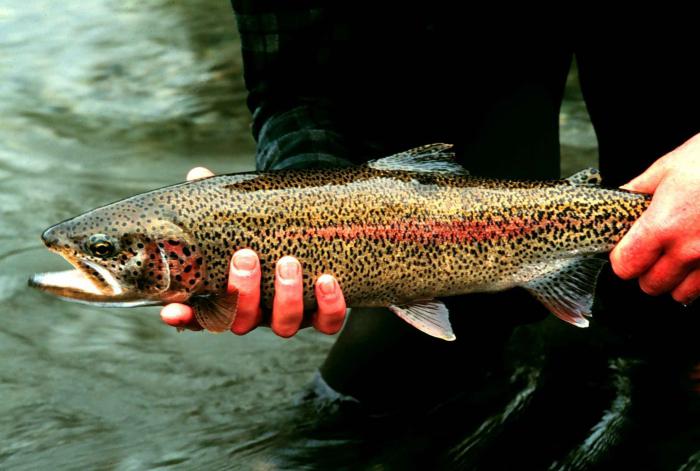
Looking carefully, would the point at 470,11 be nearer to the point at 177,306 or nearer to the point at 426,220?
the point at 426,220

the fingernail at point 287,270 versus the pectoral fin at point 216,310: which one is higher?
the fingernail at point 287,270

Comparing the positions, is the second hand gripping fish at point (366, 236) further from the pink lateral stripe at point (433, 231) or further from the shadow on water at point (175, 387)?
the shadow on water at point (175, 387)

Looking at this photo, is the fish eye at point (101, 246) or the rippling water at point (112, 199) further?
the rippling water at point (112, 199)

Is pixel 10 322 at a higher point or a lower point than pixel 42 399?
higher

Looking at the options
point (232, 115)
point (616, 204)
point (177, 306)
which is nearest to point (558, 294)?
point (616, 204)

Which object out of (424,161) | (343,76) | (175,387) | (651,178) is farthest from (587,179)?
(175,387)

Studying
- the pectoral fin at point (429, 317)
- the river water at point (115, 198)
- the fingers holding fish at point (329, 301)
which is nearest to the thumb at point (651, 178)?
the pectoral fin at point (429, 317)

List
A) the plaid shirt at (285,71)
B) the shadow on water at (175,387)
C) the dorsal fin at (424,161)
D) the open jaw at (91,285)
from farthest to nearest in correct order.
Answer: the shadow on water at (175,387)
the plaid shirt at (285,71)
the dorsal fin at (424,161)
the open jaw at (91,285)
